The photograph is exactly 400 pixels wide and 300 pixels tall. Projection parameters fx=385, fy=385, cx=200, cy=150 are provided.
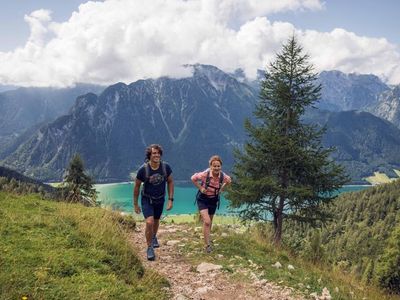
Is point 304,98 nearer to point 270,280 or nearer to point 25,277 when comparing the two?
point 270,280

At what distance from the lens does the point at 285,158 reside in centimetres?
2103

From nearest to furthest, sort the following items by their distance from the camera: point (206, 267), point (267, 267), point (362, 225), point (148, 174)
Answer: point (148, 174), point (206, 267), point (267, 267), point (362, 225)

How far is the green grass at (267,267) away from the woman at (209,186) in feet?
2.29

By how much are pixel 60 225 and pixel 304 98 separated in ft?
55.3

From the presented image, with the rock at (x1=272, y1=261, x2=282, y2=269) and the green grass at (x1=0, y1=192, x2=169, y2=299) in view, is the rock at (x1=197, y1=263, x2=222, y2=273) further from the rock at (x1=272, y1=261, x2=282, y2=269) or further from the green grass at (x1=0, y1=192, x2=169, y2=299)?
the green grass at (x1=0, y1=192, x2=169, y2=299)

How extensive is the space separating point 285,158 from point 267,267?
36.3ft

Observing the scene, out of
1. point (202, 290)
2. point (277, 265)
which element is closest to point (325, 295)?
point (277, 265)

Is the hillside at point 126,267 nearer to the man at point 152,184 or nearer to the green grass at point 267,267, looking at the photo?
the green grass at point 267,267

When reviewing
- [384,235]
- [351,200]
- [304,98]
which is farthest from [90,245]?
[351,200]

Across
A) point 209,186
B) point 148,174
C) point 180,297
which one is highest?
point 148,174

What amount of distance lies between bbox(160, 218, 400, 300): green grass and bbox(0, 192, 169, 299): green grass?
271 centimetres

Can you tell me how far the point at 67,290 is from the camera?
6.06 meters

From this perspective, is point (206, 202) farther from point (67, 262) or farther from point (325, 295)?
point (67, 262)

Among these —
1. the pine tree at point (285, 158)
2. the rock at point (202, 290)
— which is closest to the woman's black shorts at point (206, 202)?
the rock at point (202, 290)
